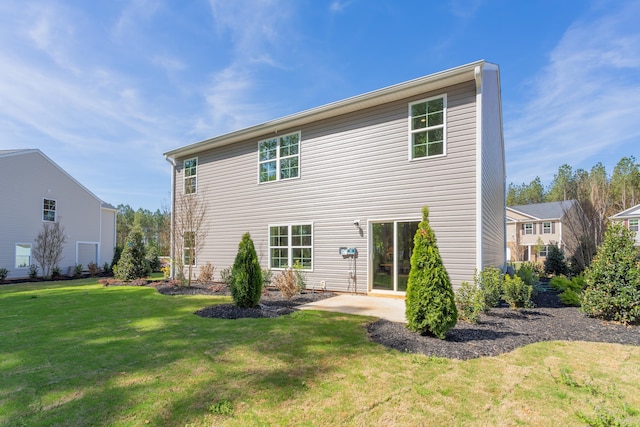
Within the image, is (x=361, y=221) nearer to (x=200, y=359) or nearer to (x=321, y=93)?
(x=200, y=359)

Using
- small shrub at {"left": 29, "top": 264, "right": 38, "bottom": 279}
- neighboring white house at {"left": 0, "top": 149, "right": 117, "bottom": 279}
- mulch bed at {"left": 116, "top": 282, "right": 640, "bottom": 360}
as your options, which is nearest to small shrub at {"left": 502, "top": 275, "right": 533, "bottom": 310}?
mulch bed at {"left": 116, "top": 282, "right": 640, "bottom": 360}

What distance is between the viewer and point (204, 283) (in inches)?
480

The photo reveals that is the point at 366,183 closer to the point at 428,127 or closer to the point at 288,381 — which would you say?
the point at 428,127

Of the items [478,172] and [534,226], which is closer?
[478,172]

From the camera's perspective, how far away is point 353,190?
9.45 m

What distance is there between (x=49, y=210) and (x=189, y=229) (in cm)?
1213

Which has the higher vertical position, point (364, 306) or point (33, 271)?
point (364, 306)

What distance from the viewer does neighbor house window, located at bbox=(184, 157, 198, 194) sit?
1372 cm

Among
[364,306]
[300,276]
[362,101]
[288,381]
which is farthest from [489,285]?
[362,101]

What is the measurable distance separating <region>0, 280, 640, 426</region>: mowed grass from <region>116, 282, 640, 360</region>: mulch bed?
0.26 m

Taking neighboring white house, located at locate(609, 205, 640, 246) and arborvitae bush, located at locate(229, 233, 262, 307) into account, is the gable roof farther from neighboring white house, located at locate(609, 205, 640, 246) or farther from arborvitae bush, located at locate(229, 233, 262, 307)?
neighboring white house, located at locate(609, 205, 640, 246)

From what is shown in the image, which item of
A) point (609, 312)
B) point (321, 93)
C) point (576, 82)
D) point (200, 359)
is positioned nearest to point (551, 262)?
point (576, 82)

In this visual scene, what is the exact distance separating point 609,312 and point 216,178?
12551 mm

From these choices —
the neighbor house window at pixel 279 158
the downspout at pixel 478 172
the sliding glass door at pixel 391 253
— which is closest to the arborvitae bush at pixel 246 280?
the sliding glass door at pixel 391 253
